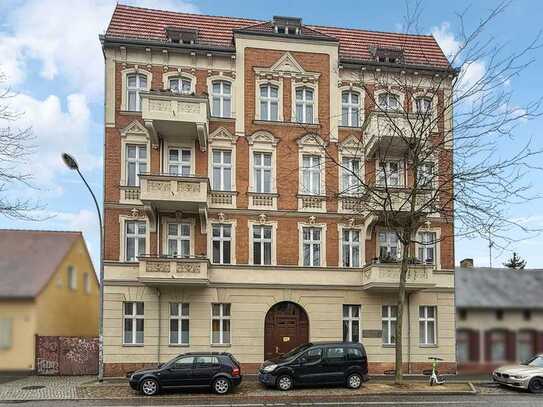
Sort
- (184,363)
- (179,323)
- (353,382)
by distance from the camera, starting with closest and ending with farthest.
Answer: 1. (184,363)
2. (353,382)
3. (179,323)

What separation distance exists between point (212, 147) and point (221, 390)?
10.3 m

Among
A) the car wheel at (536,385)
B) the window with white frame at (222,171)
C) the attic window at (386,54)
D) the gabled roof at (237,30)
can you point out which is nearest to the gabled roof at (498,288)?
the car wheel at (536,385)

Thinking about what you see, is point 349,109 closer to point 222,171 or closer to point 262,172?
point 262,172

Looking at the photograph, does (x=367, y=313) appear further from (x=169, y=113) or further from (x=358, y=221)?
(x=169, y=113)

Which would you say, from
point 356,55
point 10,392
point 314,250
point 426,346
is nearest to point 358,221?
point 314,250

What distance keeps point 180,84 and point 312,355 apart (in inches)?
496

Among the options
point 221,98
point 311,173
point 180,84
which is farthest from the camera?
point 311,173

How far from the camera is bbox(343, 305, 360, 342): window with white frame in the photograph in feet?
74.6

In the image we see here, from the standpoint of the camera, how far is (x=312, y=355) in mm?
17812

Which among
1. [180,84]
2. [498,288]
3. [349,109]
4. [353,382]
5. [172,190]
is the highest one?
[180,84]

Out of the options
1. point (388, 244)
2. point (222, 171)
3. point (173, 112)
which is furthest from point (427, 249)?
point (173, 112)

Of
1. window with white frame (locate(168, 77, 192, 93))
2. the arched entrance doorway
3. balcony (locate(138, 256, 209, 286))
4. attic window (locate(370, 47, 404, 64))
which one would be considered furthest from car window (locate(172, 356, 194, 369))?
attic window (locate(370, 47, 404, 64))

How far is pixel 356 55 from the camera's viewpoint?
82.4 ft

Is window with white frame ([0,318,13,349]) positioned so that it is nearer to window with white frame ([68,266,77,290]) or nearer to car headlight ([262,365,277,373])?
window with white frame ([68,266,77,290])
